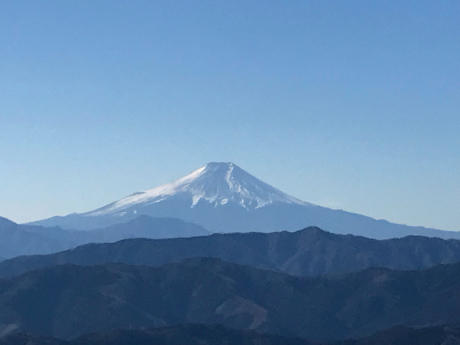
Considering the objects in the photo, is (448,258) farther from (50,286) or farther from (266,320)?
(50,286)

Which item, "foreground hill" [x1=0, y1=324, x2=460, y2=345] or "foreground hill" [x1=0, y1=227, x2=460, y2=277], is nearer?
"foreground hill" [x1=0, y1=324, x2=460, y2=345]

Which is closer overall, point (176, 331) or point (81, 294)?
point (176, 331)

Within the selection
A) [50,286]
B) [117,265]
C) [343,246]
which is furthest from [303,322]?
[343,246]

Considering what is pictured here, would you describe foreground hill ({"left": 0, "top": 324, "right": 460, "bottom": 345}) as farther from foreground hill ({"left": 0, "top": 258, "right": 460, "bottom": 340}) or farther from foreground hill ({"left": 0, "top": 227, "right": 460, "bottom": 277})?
foreground hill ({"left": 0, "top": 227, "right": 460, "bottom": 277})

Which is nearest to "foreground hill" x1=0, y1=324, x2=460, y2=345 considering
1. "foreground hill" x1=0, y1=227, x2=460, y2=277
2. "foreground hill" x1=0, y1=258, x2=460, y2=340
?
"foreground hill" x1=0, y1=258, x2=460, y2=340

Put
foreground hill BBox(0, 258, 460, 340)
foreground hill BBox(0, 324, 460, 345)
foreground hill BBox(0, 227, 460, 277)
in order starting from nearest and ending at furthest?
foreground hill BBox(0, 324, 460, 345) → foreground hill BBox(0, 258, 460, 340) → foreground hill BBox(0, 227, 460, 277)

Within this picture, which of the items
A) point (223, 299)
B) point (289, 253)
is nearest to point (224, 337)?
point (223, 299)

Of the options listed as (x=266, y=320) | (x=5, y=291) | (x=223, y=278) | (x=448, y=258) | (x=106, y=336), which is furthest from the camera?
(x=448, y=258)

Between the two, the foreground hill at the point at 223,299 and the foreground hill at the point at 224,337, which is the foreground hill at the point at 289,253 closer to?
the foreground hill at the point at 223,299
